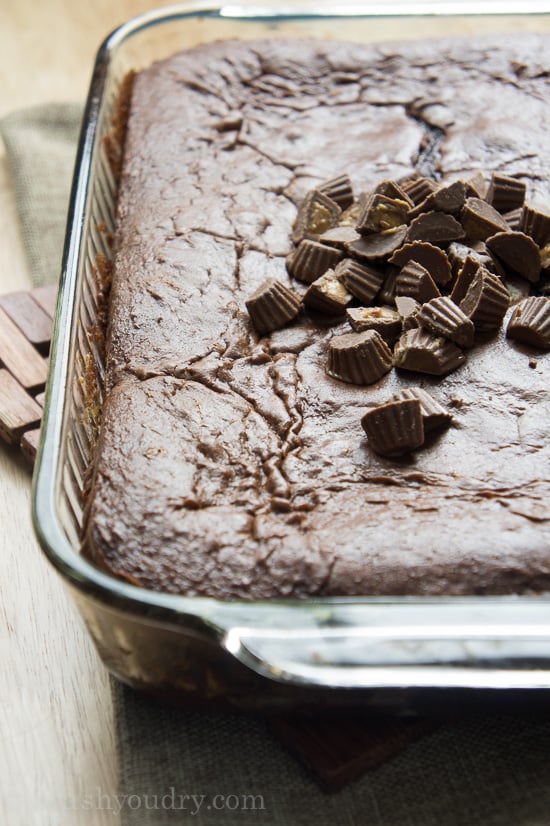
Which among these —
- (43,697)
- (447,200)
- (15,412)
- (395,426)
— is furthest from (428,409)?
(15,412)

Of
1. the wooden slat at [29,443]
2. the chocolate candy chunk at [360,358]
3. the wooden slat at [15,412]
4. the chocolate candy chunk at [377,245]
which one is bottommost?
the wooden slat at [29,443]

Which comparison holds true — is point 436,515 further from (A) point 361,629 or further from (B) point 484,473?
(A) point 361,629

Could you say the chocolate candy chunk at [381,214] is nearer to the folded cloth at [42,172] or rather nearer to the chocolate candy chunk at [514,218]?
the chocolate candy chunk at [514,218]

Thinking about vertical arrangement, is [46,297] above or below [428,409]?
below

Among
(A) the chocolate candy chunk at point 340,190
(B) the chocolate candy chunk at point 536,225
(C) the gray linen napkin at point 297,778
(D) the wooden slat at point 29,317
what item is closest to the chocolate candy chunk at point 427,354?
(B) the chocolate candy chunk at point 536,225

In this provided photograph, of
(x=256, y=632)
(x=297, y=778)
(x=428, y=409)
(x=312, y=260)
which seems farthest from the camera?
(x=312, y=260)

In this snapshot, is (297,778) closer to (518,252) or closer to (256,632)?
(256,632)

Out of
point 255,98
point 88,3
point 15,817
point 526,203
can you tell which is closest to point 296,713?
point 15,817
